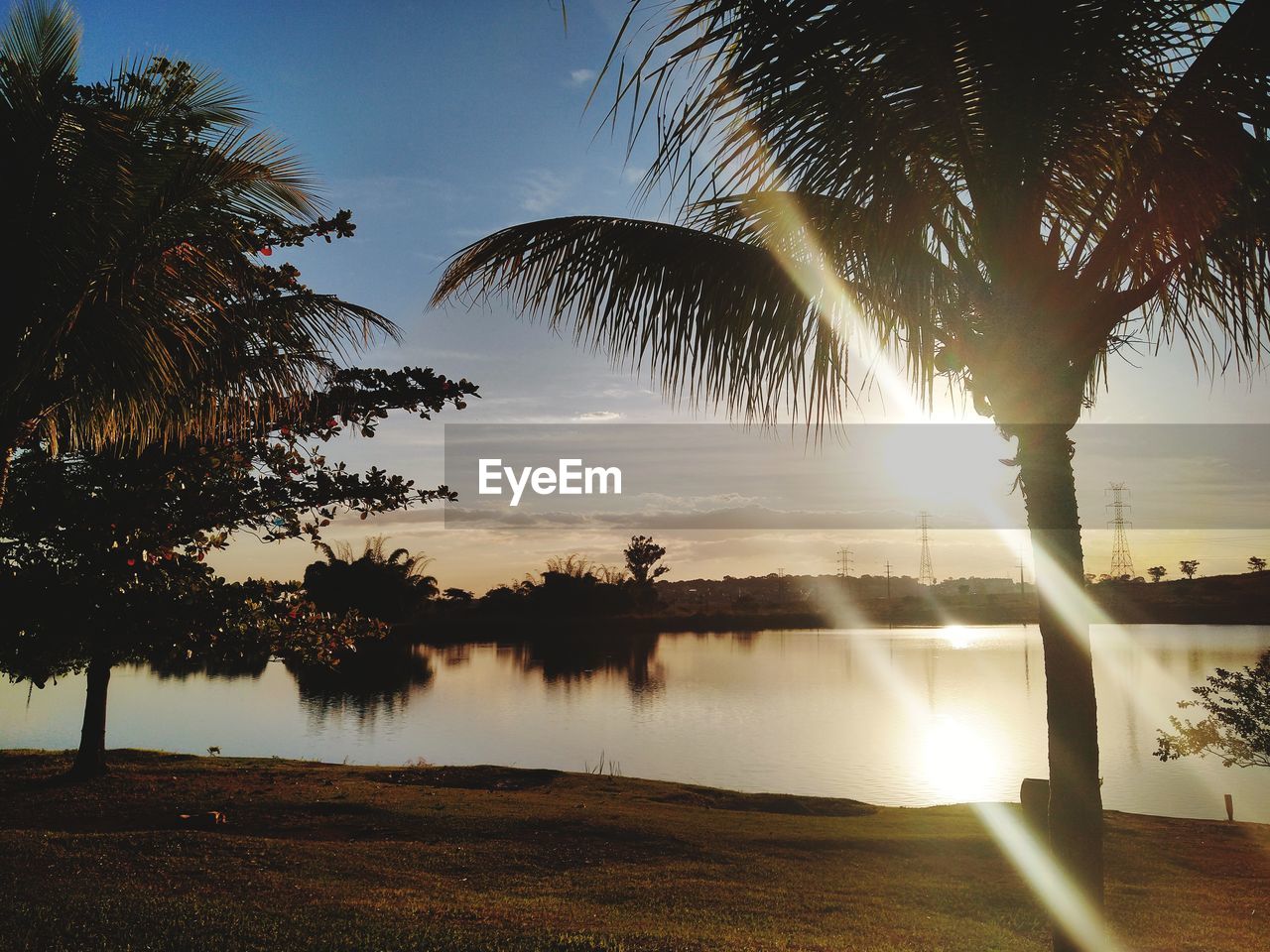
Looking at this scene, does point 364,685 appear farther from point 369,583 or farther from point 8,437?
point 8,437

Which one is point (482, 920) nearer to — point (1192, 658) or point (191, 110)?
point (191, 110)

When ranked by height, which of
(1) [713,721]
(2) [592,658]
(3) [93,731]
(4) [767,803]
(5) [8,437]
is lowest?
(2) [592,658]

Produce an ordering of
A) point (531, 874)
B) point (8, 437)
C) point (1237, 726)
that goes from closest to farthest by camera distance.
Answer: point (8, 437)
point (531, 874)
point (1237, 726)

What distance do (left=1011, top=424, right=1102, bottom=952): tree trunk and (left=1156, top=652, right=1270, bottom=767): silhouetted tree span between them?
10.9m

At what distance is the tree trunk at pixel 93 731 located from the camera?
49.0ft

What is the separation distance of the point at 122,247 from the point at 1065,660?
566cm

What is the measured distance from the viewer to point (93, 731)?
596 inches

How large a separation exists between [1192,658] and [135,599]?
210 feet

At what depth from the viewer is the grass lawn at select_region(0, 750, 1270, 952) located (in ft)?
21.1

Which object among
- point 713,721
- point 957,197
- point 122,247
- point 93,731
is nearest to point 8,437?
point 122,247

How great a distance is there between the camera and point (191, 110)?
6.27 m

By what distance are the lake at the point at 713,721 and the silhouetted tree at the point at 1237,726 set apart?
18.9 ft

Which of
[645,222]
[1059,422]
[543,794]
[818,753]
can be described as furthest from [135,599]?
[818,753]

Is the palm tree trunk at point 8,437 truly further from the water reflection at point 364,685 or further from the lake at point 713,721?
the water reflection at point 364,685
